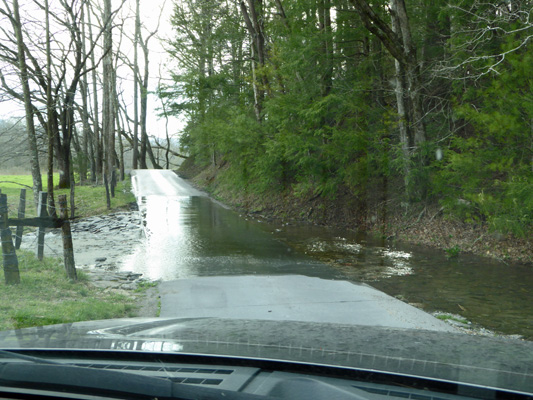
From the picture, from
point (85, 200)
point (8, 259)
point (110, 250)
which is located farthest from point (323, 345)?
point (85, 200)

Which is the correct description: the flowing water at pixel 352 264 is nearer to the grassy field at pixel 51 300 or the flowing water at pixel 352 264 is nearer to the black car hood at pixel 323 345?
the grassy field at pixel 51 300

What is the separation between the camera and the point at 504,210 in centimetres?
1137

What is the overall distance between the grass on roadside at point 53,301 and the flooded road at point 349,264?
164cm

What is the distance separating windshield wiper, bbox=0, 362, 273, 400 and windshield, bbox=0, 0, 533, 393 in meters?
0.74

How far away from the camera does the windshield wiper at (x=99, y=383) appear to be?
1576mm

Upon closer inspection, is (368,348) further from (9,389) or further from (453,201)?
(453,201)

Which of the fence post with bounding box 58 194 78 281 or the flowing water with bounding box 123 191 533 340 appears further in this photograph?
the fence post with bounding box 58 194 78 281

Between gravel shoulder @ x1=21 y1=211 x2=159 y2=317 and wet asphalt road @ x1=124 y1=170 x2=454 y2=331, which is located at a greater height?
gravel shoulder @ x1=21 y1=211 x2=159 y2=317

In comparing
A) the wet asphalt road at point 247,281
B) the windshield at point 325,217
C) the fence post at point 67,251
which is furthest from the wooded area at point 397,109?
the fence post at point 67,251

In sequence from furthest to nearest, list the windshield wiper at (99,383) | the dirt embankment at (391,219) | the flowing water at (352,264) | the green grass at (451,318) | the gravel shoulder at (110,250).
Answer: the dirt embankment at (391,219), the gravel shoulder at (110,250), the flowing water at (352,264), the green grass at (451,318), the windshield wiper at (99,383)

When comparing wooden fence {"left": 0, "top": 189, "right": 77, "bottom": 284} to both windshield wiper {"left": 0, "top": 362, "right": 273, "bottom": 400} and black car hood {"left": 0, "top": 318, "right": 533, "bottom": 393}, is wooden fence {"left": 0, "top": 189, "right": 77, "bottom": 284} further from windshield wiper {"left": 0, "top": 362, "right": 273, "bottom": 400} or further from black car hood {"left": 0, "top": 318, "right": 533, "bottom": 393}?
windshield wiper {"left": 0, "top": 362, "right": 273, "bottom": 400}

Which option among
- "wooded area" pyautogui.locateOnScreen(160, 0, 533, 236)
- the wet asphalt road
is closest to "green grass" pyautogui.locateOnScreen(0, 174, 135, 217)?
the wet asphalt road

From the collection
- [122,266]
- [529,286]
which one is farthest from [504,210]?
[122,266]

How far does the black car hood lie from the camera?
2141mm
